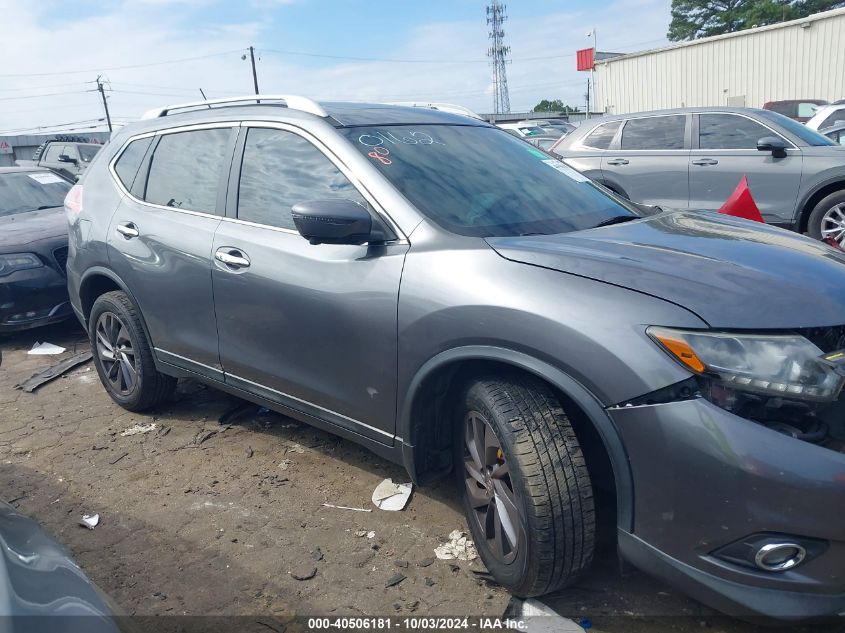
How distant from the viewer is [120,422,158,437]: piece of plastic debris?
14.1 feet

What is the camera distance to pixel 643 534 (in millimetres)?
2152

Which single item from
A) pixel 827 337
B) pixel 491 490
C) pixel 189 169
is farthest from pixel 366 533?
pixel 189 169

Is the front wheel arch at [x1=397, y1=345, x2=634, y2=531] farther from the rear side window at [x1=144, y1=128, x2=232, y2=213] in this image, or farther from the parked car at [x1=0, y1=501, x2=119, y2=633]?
the rear side window at [x1=144, y1=128, x2=232, y2=213]

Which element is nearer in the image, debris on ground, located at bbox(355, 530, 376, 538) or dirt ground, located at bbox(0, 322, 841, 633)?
dirt ground, located at bbox(0, 322, 841, 633)

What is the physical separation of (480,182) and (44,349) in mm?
4794

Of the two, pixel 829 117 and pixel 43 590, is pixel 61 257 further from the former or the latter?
pixel 829 117

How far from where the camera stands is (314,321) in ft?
9.90

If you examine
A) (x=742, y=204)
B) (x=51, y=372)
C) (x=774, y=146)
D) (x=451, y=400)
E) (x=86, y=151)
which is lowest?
(x=51, y=372)

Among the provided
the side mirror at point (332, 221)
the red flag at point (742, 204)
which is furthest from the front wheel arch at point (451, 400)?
the red flag at point (742, 204)

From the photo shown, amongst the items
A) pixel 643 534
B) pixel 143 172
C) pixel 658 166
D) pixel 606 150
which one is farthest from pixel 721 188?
pixel 643 534

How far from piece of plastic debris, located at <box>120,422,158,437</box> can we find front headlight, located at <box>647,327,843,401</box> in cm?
331

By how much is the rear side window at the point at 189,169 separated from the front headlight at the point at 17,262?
2728mm

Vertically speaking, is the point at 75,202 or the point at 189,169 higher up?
the point at 189,169

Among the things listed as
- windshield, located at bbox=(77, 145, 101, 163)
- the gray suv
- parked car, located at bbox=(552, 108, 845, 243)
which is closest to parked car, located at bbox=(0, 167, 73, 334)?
the gray suv
